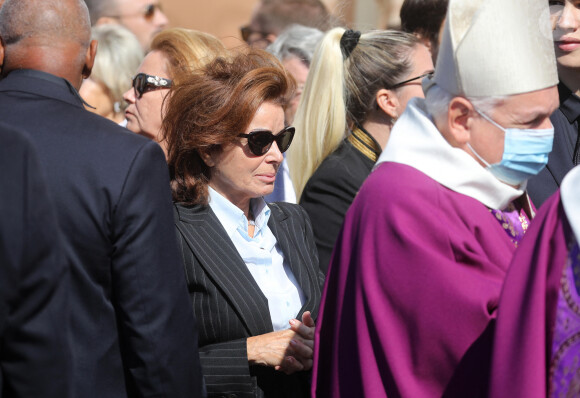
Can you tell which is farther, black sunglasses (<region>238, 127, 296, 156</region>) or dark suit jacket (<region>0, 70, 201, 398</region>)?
black sunglasses (<region>238, 127, 296, 156</region>)

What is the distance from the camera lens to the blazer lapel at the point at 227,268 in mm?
2984

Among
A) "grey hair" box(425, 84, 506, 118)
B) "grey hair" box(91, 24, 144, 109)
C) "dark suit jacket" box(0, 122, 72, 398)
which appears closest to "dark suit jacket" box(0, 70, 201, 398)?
"dark suit jacket" box(0, 122, 72, 398)

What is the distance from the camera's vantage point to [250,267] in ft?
10.4

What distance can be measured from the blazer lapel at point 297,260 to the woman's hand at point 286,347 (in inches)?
5.8

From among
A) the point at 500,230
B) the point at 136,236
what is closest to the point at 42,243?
the point at 136,236

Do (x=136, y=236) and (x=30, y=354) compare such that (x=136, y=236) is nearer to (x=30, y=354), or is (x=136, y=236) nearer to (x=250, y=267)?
(x=30, y=354)

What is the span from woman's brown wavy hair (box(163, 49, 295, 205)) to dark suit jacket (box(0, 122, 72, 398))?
108cm

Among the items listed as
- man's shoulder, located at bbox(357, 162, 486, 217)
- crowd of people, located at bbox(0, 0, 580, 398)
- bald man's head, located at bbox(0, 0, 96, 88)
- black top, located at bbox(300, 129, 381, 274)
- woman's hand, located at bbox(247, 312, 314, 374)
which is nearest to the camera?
crowd of people, located at bbox(0, 0, 580, 398)

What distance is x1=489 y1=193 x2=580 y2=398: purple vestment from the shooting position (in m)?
2.00

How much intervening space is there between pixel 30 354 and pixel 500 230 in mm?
1310

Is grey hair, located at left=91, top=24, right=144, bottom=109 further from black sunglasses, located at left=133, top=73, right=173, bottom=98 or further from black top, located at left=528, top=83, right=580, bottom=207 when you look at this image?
black top, located at left=528, top=83, right=580, bottom=207

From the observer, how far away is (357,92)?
420 cm

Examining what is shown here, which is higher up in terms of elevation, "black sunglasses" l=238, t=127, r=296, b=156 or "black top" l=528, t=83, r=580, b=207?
"black sunglasses" l=238, t=127, r=296, b=156

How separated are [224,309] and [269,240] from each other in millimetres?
401
